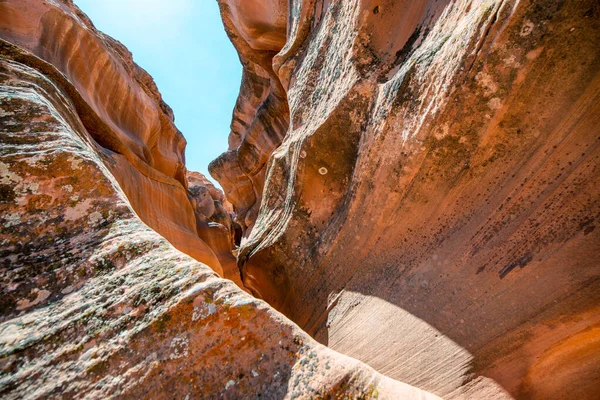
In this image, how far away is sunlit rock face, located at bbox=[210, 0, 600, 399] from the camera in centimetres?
187

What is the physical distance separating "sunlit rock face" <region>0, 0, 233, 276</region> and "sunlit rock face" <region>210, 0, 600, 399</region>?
2958 millimetres

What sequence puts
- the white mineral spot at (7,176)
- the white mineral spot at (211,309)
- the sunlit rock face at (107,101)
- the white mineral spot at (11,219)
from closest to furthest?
the white mineral spot at (211,309) < the white mineral spot at (11,219) < the white mineral spot at (7,176) < the sunlit rock face at (107,101)

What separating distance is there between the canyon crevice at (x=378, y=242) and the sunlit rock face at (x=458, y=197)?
15mm

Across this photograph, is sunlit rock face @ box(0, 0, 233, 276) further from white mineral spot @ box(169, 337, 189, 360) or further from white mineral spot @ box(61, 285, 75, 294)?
white mineral spot @ box(169, 337, 189, 360)

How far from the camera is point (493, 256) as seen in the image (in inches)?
88.0

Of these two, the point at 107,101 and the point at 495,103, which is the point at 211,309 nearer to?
the point at 495,103

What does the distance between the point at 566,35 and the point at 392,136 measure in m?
1.42

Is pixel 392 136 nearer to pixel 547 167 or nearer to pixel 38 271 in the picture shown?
pixel 547 167

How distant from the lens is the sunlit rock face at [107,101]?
169 inches

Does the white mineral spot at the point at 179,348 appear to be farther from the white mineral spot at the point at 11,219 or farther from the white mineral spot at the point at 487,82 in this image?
the white mineral spot at the point at 487,82

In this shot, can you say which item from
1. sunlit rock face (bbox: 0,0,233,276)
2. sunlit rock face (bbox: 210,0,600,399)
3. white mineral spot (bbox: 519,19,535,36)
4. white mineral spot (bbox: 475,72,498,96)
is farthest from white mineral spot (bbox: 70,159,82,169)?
white mineral spot (bbox: 519,19,535,36)

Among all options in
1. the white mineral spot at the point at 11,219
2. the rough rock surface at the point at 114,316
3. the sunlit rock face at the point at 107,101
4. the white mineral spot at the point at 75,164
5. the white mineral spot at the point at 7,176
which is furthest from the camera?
the sunlit rock face at the point at 107,101

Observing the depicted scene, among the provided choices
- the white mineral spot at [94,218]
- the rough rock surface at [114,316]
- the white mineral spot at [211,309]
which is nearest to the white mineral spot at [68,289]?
the rough rock surface at [114,316]

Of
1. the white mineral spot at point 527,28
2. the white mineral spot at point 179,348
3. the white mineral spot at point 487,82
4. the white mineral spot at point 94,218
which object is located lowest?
the white mineral spot at point 179,348
